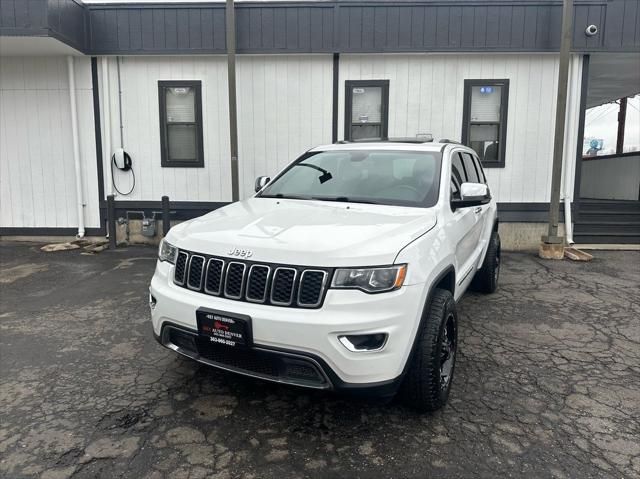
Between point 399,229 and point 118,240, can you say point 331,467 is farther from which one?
point 118,240

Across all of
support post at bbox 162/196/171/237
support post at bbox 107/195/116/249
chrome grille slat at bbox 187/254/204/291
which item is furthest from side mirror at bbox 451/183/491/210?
support post at bbox 107/195/116/249

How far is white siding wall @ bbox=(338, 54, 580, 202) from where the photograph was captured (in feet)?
27.2

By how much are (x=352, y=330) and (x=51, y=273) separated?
574cm

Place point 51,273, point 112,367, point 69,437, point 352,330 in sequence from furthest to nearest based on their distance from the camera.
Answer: point 51,273
point 112,367
point 69,437
point 352,330

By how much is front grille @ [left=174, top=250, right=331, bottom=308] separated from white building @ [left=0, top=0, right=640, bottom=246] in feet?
19.7

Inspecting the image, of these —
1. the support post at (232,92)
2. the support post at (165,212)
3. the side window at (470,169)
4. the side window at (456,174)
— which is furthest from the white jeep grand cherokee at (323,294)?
the support post at (165,212)

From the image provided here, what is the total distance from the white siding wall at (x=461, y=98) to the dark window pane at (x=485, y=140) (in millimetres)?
217

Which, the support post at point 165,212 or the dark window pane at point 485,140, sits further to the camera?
the dark window pane at point 485,140

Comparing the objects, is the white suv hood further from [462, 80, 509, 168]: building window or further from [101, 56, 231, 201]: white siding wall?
[462, 80, 509, 168]: building window

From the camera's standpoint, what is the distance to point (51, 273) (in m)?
6.63

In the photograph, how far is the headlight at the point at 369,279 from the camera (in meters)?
2.50

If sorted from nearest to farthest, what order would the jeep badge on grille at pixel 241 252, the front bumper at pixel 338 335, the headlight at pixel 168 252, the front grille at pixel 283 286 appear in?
the front bumper at pixel 338 335 → the front grille at pixel 283 286 → the jeep badge on grille at pixel 241 252 → the headlight at pixel 168 252

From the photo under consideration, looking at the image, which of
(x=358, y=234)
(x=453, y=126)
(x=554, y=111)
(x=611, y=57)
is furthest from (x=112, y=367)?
(x=611, y=57)

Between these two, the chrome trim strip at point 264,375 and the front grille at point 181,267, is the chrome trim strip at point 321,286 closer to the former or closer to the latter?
the chrome trim strip at point 264,375
